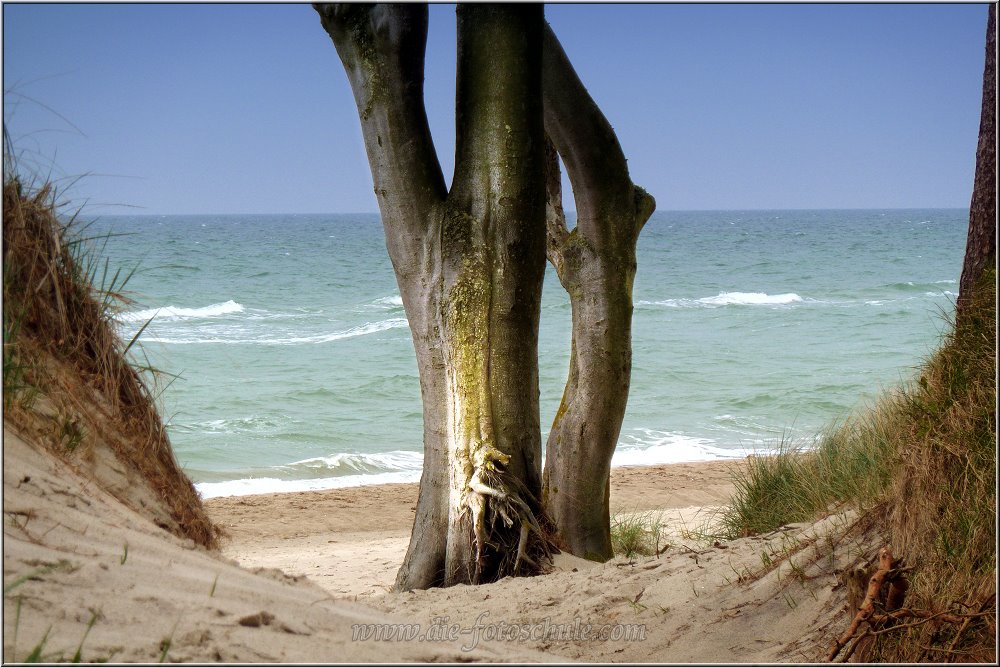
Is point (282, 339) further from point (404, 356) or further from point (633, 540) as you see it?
point (633, 540)

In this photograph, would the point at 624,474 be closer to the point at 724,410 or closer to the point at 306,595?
the point at 724,410

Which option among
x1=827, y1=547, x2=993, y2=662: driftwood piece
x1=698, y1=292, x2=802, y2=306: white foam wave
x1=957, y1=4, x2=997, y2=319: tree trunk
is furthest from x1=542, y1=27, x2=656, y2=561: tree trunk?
x1=698, y1=292, x2=802, y2=306: white foam wave

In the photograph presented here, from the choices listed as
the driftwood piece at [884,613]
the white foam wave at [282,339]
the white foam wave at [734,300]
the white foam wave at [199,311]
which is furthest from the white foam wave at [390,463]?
the white foam wave at [734,300]

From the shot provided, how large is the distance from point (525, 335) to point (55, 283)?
238 cm

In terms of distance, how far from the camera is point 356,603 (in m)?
3.06

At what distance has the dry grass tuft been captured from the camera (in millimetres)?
3062

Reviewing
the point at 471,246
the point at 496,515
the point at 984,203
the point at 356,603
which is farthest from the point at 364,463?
the point at 984,203

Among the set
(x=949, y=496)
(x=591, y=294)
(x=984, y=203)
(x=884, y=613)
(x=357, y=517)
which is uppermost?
(x=984, y=203)

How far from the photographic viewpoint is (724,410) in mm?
15062

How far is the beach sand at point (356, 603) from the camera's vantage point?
206cm

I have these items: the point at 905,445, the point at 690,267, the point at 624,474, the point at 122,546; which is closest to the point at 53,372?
the point at 122,546

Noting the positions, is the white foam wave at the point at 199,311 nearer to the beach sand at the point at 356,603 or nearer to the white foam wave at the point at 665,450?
the white foam wave at the point at 665,450

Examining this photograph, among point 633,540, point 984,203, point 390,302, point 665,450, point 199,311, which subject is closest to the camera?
point 984,203

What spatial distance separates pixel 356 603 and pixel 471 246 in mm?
2150
